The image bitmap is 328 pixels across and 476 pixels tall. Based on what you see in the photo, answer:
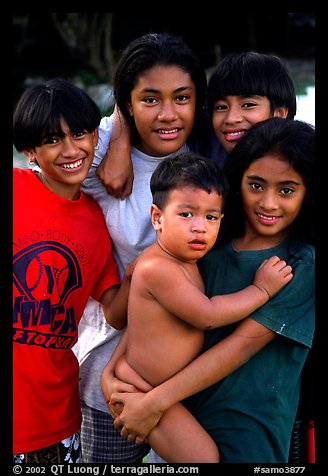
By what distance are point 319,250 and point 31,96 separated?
1177mm

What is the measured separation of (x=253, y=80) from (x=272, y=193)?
1.76 ft

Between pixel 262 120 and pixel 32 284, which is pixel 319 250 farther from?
pixel 32 284

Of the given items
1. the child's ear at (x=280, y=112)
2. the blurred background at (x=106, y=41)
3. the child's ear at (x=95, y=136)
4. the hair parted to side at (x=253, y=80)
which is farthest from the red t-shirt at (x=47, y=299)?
the blurred background at (x=106, y=41)

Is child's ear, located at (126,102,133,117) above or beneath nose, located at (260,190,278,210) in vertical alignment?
above

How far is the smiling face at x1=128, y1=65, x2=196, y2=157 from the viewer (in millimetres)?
2525

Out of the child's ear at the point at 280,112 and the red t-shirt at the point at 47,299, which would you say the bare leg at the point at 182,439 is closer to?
the red t-shirt at the point at 47,299

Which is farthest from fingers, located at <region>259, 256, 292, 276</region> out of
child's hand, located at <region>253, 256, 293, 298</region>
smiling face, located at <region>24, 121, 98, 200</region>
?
smiling face, located at <region>24, 121, 98, 200</region>

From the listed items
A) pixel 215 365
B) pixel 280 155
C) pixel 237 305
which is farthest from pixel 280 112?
pixel 215 365

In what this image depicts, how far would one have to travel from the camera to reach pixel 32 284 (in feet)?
8.07

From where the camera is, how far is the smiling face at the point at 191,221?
7.23 ft

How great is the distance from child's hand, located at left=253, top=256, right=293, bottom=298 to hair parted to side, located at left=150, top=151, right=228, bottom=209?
28 centimetres

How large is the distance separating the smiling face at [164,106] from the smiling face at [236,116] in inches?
4.3

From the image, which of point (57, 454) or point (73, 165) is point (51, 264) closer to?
point (73, 165)

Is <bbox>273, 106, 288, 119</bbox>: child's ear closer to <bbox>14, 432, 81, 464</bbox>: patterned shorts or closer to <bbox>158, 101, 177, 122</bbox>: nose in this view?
<bbox>158, 101, 177, 122</bbox>: nose
